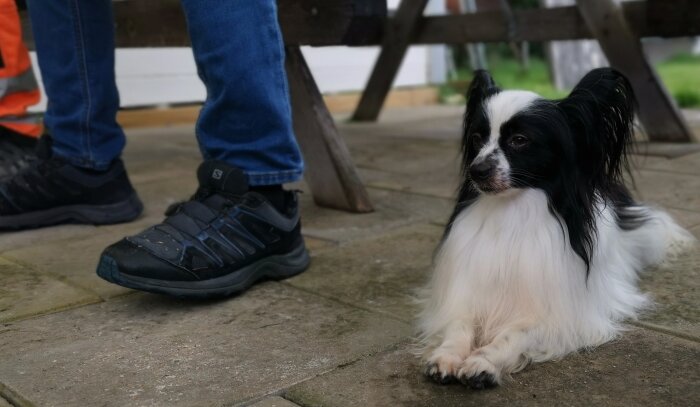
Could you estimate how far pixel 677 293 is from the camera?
1848 mm

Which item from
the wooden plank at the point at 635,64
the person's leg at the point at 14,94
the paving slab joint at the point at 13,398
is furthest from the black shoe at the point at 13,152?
the wooden plank at the point at 635,64

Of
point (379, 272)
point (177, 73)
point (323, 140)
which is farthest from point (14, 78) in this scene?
point (177, 73)

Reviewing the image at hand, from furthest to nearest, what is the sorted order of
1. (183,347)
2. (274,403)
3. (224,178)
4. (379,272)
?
(379,272), (224,178), (183,347), (274,403)

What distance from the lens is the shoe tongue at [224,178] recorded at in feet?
6.39

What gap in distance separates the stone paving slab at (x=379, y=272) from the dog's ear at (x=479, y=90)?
461 millimetres

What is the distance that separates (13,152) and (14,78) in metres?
0.33

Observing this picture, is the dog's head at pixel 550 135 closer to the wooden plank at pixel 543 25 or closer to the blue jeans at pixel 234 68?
the blue jeans at pixel 234 68

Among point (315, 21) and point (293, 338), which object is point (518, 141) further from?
point (315, 21)

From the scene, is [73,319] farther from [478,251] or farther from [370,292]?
[478,251]

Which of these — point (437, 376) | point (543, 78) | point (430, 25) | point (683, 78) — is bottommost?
point (543, 78)

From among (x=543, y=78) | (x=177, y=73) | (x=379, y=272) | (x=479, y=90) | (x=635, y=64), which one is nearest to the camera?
(x=479, y=90)

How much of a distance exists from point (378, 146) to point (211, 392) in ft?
9.80

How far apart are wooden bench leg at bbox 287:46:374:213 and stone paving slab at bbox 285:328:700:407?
125 cm

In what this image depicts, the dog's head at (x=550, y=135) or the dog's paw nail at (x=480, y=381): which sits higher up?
the dog's head at (x=550, y=135)
